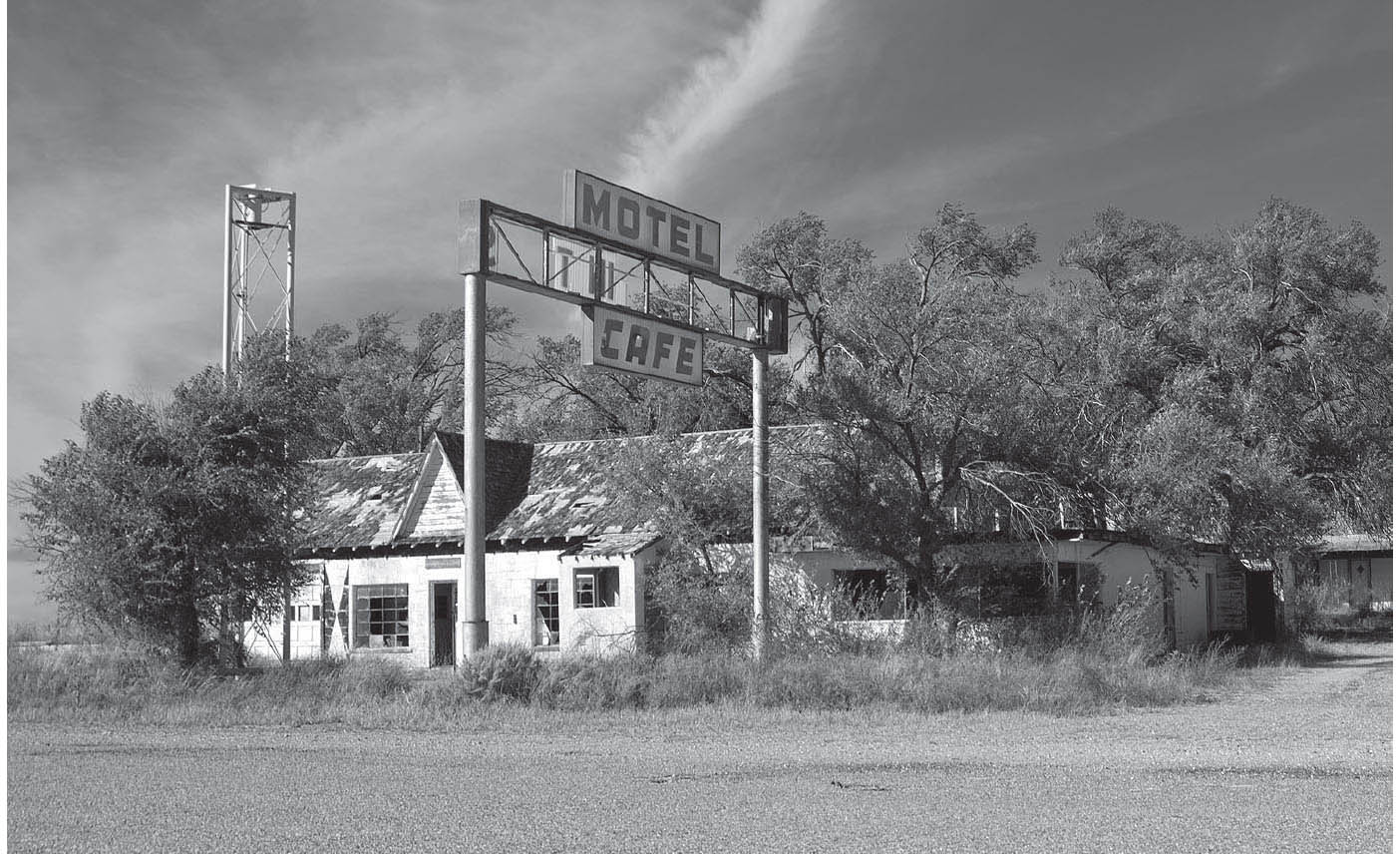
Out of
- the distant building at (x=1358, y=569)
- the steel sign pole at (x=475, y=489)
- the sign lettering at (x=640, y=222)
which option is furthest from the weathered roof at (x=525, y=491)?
the distant building at (x=1358, y=569)

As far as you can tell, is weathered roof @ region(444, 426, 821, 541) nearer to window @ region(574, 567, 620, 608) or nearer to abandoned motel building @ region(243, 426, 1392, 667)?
abandoned motel building @ region(243, 426, 1392, 667)

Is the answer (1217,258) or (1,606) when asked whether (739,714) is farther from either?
(1217,258)

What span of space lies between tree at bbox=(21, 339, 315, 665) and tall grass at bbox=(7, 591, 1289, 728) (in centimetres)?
108

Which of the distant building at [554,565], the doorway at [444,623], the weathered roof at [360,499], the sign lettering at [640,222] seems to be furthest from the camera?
the weathered roof at [360,499]

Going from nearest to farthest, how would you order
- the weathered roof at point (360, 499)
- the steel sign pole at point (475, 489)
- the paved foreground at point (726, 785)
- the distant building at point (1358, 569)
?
the paved foreground at point (726, 785)
the steel sign pole at point (475, 489)
the weathered roof at point (360, 499)
the distant building at point (1358, 569)

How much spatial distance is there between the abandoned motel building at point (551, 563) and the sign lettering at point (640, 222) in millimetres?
4063

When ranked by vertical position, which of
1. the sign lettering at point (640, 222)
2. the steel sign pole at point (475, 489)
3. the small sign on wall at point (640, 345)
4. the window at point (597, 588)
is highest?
the sign lettering at point (640, 222)

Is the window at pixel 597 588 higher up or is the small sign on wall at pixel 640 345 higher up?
the small sign on wall at pixel 640 345

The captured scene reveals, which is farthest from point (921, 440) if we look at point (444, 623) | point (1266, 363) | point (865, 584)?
point (1266, 363)

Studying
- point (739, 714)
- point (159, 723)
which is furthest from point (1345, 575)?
point (159, 723)

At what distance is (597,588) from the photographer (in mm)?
27953

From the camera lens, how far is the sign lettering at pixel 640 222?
68.5ft

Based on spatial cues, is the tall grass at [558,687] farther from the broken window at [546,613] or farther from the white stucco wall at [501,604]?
the broken window at [546,613]

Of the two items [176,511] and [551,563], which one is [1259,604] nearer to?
[551,563]
